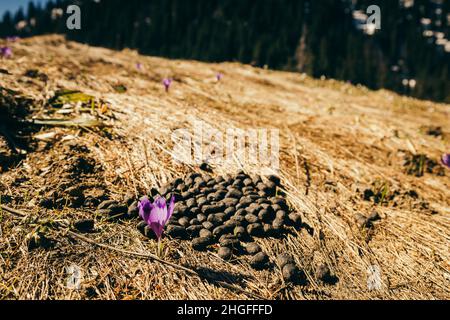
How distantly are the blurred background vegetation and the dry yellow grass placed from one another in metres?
26.9

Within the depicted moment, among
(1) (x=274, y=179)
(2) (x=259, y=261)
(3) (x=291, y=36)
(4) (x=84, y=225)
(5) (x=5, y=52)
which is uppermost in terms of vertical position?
(3) (x=291, y=36)

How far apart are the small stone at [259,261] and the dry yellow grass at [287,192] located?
0.16 feet

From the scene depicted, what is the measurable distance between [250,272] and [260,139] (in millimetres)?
2135

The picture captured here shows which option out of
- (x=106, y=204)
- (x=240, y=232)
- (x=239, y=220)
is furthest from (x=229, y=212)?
(x=106, y=204)

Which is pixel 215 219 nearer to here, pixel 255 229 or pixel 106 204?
pixel 255 229

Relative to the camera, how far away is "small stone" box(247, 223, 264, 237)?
2564 millimetres

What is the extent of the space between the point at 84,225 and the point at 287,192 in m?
1.85

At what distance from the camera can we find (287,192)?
3152 millimetres

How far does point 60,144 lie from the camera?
133 inches

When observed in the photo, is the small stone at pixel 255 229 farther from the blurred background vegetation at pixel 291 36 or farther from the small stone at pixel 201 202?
the blurred background vegetation at pixel 291 36

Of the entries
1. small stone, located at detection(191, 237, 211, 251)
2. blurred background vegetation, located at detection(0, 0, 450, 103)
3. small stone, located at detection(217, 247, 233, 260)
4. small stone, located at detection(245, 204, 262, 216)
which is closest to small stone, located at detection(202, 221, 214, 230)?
small stone, located at detection(191, 237, 211, 251)

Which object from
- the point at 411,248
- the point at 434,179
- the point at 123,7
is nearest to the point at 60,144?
the point at 411,248

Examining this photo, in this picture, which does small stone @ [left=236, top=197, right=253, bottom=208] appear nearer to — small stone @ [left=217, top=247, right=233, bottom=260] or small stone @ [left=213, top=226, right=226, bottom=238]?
small stone @ [left=213, top=226, right=226, bottom=238]
